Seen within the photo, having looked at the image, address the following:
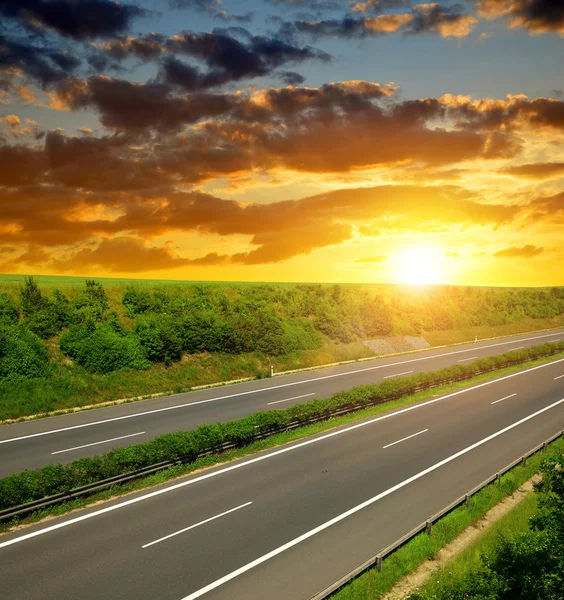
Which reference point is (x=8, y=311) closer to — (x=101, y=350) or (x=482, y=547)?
(x=101, y=350)

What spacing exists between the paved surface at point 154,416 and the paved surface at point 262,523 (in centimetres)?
789

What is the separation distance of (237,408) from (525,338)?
71947mm

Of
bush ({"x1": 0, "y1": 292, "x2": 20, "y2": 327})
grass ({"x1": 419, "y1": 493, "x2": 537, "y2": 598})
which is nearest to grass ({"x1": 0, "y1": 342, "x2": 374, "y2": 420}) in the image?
bush ({"x1": 0, "y1": 292, "x2": 20, "y2": 327})

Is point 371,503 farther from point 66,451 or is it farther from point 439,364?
point 439,364

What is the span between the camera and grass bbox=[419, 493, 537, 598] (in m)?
13.5

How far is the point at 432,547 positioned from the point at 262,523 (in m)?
5.99

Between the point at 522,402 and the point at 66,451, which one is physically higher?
the point at 66,451

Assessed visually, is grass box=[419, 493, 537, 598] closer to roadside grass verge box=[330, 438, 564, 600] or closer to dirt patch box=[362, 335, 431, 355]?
roadside grass verge box=[330, 438, 564, 600]

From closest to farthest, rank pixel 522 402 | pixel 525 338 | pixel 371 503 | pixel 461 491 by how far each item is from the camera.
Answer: pixel 371 503 → pixel 461 491 → pixel 522 402 → pixel 525 338

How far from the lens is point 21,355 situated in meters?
36.9

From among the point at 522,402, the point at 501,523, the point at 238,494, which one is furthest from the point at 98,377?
the point at 522,402

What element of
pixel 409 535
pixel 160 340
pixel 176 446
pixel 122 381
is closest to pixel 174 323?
pixel 160 340

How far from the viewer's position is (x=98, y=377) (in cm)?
3956

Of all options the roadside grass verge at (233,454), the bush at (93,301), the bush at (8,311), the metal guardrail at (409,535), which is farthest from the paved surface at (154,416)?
the metal guardrail at (409,535)
